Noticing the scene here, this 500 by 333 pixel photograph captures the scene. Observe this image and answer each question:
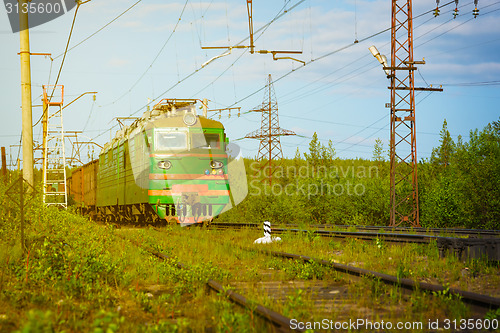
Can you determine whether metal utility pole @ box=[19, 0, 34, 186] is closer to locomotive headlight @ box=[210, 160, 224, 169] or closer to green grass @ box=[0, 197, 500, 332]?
green grass @ box=[0, 197, 500, 332]

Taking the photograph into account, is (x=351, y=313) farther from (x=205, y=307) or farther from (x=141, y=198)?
(x=141, y=198)

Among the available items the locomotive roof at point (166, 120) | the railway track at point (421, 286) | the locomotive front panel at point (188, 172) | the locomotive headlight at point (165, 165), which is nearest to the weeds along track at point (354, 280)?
the railway track at point (421, 286)

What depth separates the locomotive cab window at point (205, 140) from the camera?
17.8 meters

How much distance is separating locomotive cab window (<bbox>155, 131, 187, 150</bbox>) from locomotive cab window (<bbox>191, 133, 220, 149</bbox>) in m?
0.32

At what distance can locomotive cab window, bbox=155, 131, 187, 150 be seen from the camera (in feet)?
56.7

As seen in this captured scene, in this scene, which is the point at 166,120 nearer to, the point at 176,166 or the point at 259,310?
the point at 176,166

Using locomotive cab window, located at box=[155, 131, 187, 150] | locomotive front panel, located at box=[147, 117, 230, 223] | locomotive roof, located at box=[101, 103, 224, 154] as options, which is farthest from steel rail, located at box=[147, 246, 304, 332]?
locomotive roof, located at box=[101, 103, 224, 154]

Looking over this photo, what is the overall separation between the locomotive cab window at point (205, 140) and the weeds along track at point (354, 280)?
5033 millimetres

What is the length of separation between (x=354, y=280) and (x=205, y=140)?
11300mm

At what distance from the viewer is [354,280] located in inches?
291

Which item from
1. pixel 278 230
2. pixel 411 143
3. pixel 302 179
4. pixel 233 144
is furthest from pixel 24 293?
pixel 302 179

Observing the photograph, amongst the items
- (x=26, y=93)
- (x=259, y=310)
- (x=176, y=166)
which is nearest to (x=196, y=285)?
(x=259, y=310)

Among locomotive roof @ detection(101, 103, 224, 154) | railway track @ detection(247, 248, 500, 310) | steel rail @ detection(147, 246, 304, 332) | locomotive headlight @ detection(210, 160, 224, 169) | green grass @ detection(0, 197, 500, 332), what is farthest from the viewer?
locomotive headlight @ detection(210, 160, 224, 169)

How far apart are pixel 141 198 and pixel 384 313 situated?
13.0m
